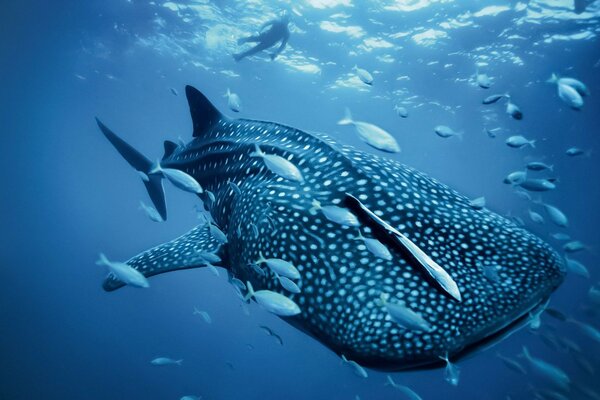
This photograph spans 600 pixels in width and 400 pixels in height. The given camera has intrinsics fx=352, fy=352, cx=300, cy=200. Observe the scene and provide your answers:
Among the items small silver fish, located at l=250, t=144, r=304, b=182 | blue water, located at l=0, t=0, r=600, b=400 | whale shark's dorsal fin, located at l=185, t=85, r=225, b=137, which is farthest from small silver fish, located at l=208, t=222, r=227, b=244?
blue water, located at l=0, t=0, r=600, b=400

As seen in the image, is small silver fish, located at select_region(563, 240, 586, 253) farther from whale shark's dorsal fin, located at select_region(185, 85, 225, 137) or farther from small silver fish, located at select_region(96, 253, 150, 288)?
small silver fish, located at select_region(96, 253, 150, 288)

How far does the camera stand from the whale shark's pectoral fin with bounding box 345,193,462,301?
65.4 inches

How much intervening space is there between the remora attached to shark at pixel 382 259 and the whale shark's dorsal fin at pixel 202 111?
1.83 metres

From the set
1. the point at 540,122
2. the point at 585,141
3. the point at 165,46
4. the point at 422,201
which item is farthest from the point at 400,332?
the point at 585,141

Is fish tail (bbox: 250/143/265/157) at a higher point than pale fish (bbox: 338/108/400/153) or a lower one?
higher

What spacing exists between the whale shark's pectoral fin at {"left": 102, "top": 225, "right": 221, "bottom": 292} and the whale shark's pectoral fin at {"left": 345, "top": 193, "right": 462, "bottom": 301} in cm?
233

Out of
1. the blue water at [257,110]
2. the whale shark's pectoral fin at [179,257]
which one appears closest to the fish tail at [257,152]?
the whale shark's pectoral fin at [179,257]

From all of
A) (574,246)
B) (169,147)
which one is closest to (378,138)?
(169,147)

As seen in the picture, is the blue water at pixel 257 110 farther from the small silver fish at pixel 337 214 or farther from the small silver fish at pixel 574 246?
the small silver fish at pixel 337 214

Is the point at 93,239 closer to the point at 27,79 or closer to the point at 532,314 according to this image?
the point at 27,79

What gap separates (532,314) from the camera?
187cm

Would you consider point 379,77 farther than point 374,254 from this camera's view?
Yes

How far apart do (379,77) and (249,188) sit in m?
25.7

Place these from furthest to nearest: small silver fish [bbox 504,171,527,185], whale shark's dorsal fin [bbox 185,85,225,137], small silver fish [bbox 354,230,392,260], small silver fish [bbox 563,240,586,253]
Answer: small silver fish [bbox 563,240,586,253] < small silver fish [bbox 504,171,527,185] < whale shark's dorsal fin [bbox 185,85,225,137] < small silver fish [bbox 354,230,392,260]
